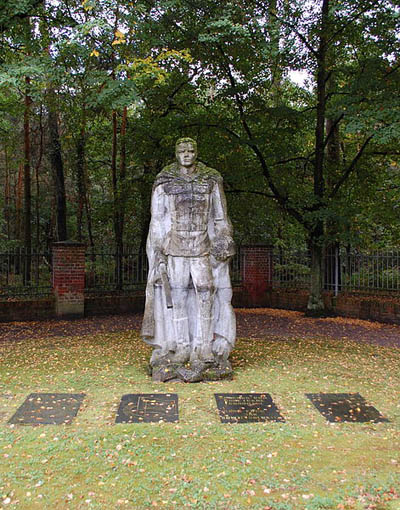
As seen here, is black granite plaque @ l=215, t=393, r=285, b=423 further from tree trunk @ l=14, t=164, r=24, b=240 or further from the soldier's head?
tree trunk @ l=14, t=164, r=24, b=240

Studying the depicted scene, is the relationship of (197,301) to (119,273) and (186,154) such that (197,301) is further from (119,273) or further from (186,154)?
(119,273)

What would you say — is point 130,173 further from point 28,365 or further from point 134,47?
point 28,365

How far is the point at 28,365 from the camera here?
6.95 metres

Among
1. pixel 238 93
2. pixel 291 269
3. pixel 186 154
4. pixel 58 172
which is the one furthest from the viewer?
pixel 58 172

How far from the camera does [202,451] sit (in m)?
3.99

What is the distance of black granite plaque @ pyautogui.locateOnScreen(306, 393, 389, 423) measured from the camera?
482 centimetres

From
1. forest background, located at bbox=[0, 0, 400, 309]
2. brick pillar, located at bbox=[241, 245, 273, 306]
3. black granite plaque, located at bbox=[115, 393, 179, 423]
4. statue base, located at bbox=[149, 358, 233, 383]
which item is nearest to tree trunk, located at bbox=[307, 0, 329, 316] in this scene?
forest background, located at bbox=[0, 0, 400, 309]

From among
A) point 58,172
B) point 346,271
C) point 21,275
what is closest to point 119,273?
point 21,275

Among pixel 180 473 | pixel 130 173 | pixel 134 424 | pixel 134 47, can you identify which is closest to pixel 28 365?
pixel 134 424

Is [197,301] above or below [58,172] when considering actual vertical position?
below

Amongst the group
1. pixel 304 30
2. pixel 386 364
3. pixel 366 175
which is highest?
pixel 304 30

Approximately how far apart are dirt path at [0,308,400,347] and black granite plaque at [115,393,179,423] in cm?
470

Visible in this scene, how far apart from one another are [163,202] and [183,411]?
2887 mm

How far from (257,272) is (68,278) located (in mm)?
5825
